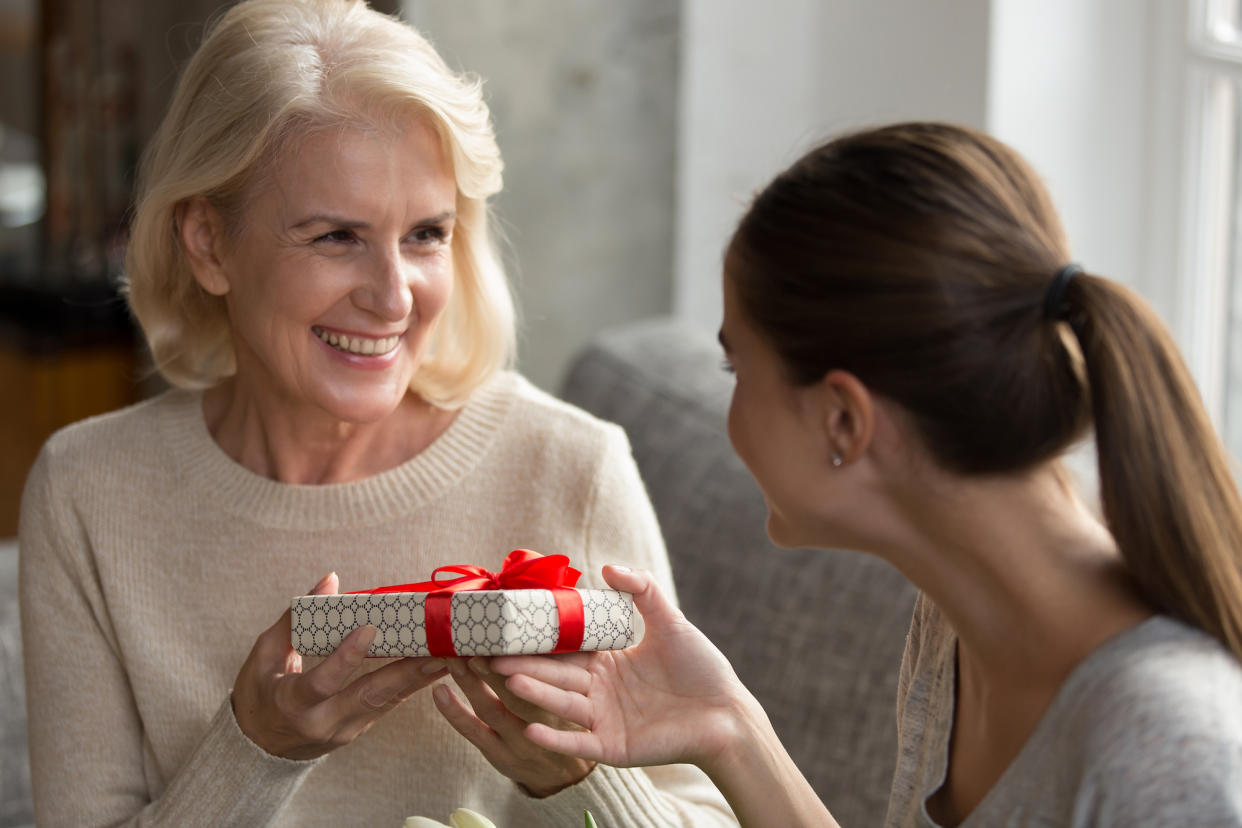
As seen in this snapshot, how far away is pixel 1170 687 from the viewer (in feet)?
2.81

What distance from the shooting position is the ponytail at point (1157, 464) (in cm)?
88

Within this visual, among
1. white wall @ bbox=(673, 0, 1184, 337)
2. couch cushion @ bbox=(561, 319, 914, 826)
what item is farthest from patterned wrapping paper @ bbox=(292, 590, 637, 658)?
white wall @ bbox=(673, 0, 1184, 337)

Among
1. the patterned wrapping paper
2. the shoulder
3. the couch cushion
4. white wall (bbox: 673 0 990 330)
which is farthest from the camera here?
white wall (bbox: 673 0 990 330)

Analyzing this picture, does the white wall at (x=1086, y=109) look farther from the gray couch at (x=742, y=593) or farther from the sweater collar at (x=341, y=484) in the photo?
the sweater collar at (x=341, y=484)

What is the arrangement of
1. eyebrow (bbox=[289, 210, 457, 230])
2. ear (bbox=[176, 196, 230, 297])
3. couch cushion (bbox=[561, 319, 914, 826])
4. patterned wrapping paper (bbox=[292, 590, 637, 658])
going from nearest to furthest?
patterned wrapping paper (bbox=[292, 590, 637, 658]) < eyebrow (bbox=[289, 210, 457, 230]) < ear (bbox=[176, 196, 230, 297]) < couch cushion (bbox=[561, 319, 914, 826])

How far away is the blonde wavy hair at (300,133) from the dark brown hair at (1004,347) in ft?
1.91

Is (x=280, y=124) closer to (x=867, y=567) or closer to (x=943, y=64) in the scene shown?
(x=867, y=567)

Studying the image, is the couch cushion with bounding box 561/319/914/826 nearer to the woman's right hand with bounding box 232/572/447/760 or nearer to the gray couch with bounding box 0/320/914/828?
the gray couch with bounding box 0/320/914/828

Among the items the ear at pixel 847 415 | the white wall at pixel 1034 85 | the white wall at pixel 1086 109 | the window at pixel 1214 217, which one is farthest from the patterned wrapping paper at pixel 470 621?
the window at pixel 1214 217

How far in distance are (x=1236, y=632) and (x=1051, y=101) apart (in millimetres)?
1420

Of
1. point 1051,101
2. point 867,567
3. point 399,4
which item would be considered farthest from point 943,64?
point 399,4

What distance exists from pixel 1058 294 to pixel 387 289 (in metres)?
0.71

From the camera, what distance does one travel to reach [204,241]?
1475 millimetres

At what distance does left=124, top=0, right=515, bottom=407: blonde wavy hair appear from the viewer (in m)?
1.35
